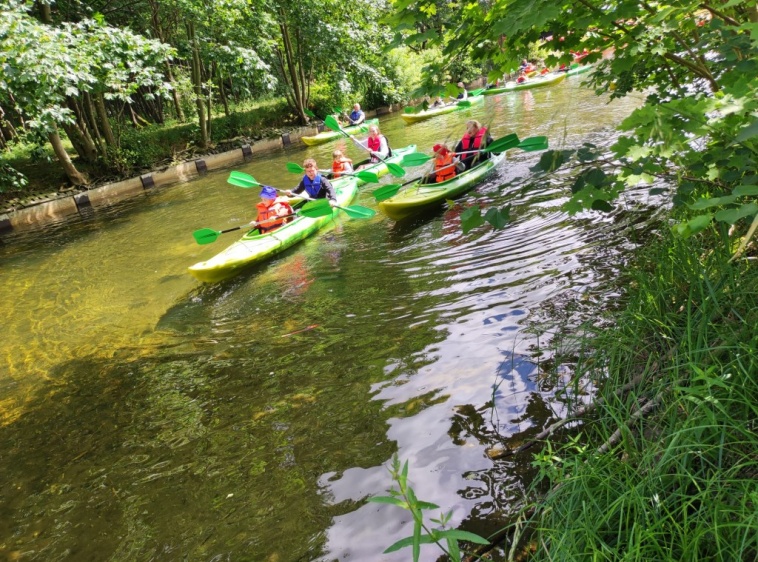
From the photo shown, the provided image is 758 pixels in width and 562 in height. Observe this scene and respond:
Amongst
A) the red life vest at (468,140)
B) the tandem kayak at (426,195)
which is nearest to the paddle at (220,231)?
the tandem kayak at (426,195)

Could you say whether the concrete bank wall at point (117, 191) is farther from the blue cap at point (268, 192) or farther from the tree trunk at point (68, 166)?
the blue cap at point (268, 192)

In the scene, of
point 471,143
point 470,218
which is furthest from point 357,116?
point 470,218

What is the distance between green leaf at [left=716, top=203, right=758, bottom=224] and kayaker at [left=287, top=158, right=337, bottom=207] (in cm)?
712

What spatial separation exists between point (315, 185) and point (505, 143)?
593 centimetres

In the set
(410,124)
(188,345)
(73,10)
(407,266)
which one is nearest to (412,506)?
(188,345)

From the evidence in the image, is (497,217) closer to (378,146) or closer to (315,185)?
(315,185)

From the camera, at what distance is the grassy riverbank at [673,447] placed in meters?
1.67

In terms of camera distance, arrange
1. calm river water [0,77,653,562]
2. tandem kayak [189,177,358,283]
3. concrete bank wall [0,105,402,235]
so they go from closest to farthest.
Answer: calm river water [0,77,653,562] < tandem kayak [189,177,358,283] < concrete bank wall [0,105,402,235]

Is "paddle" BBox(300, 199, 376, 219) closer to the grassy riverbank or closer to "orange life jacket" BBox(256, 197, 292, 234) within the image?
"orange life jacket" BBox(256, 197, 292, 234)

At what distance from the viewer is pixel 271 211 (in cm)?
786

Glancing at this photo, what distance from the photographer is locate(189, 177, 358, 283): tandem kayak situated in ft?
21.5

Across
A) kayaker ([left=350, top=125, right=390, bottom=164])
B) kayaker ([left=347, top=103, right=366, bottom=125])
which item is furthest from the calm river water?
kayaker ([left=347, top=103, right=366, bottom=125])

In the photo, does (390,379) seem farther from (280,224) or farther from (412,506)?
(280,224)

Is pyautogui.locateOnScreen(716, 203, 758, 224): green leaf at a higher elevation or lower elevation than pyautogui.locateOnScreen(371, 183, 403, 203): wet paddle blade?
higher
